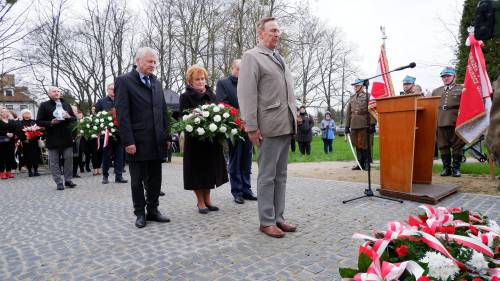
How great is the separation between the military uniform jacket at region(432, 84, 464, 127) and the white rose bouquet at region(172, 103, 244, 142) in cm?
515

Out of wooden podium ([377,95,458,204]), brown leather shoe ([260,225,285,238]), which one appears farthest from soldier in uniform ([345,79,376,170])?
brown leather shoe ([260,225,285,238])

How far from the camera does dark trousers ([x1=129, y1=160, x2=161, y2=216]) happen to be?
4398mm

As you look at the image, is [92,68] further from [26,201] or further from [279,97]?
[279,97]

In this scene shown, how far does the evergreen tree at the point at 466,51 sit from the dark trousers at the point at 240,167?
11091 millimetres

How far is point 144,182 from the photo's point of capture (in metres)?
4.58

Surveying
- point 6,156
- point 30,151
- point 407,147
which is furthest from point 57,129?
point 407,147

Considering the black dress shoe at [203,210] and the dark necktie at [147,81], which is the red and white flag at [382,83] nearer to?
the black dress shoe at [203,210]

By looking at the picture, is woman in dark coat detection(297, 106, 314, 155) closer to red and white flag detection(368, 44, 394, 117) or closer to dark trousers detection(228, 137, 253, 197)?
red and white flag detection(368, 44, 394, 117)

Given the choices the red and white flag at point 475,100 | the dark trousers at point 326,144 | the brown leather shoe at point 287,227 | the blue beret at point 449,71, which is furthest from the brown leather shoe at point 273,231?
the dark trousers at point 326,144

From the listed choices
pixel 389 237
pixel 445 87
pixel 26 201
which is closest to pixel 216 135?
pixel 389 237

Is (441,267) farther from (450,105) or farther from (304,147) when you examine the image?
(304,147)

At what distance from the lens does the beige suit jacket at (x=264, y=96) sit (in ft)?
12.0

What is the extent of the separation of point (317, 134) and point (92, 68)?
27.8 meters

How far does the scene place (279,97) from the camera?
12.2ft
